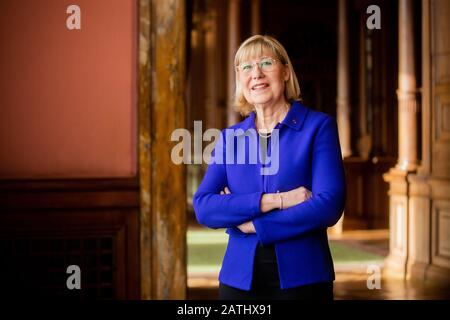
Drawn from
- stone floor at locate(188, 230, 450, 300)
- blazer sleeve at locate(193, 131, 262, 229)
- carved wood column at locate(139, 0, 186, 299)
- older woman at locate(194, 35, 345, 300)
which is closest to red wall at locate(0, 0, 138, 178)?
carved wood column at locate(139, 0, 186, 299)

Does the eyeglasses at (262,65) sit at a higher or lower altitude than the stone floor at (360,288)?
higher

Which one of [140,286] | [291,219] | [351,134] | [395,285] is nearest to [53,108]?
[140,286]

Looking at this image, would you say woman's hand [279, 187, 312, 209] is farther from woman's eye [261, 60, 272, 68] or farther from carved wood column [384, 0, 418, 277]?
carved wood column [384, 0, 418, 277]

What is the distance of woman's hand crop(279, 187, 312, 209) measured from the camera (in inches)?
64.6

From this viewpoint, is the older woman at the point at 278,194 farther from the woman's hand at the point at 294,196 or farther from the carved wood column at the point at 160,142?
the carved wood column at the point at 160,142

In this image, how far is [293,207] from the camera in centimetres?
163

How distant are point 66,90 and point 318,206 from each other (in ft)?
7.08

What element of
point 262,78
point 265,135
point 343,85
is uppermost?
point 343,85

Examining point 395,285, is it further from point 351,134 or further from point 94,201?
point 351,134

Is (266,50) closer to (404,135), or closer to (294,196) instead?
(294,196)

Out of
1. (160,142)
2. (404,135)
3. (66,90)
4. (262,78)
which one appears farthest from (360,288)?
(262,78)

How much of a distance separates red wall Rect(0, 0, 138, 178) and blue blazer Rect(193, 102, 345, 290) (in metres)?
1.84

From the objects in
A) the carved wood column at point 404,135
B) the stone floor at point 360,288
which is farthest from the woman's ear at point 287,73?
the carved wood column at point 404,135

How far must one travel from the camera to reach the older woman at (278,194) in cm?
162
